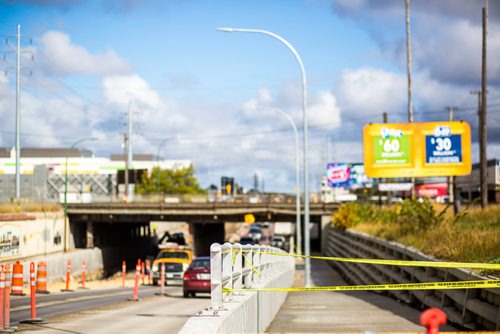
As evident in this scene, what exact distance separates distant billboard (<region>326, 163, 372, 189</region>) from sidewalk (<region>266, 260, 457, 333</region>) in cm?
8596

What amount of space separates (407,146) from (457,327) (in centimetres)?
3653

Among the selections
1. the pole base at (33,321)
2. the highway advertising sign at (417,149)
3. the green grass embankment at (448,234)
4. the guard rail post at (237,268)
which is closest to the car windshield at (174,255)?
the green grass embankment at (448,234)

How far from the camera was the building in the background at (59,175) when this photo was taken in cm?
8094

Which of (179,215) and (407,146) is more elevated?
(407,146)

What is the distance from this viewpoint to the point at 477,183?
95938 millimetres

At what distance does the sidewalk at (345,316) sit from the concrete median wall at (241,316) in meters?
0.45

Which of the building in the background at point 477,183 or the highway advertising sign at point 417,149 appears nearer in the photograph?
the highway advertising sign at point 417,149

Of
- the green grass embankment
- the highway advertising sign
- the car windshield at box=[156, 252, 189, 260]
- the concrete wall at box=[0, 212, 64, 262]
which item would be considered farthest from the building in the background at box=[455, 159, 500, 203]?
the green grass embankment

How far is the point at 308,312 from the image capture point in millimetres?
19172

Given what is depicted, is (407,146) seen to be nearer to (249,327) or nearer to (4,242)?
(4,242)

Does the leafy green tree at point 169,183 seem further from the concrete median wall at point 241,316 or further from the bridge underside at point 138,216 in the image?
the concrete median wall at point 241,316

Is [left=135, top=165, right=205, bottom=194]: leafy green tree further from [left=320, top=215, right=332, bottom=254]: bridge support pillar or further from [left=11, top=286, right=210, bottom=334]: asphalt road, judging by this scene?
[left=11, top=286, right=210, bottom=334]: asphalt road

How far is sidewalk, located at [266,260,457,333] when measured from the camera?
14.9m

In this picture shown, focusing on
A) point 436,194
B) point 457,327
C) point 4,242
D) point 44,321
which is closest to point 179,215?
point 4,242
